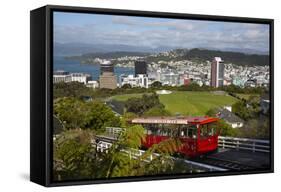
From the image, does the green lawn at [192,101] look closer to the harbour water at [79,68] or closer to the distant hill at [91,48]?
the harbour water at [79,68]

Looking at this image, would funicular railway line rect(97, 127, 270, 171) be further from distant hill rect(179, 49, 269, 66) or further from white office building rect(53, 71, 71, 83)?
white office building rect(53, 71, 71, 83)

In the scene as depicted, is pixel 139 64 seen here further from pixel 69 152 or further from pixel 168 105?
pixel 69 152

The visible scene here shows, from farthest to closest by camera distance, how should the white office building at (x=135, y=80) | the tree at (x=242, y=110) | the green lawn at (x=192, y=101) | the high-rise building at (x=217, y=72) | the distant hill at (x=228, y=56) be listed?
the tree at (x=242, y=110)
the high-rise building at (x=217, y=72)
the distant hill at (x=228, y=56)
the green lawn at (x=192, y=101)
the white office building at (x=135, y=80)

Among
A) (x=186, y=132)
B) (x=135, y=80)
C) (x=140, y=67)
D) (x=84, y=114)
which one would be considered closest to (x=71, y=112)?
(x=84, y=114)

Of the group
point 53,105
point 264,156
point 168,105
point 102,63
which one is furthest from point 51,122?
point 264,156

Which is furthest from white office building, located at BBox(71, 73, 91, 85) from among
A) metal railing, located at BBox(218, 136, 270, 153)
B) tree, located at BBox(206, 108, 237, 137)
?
metal railing, located at BBox(218, 136, 270, 153)

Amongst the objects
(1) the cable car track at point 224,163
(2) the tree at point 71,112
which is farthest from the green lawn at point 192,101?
(2) the tree at point 71,112

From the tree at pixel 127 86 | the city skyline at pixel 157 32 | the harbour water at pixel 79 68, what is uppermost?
the city skyline at pixel 157 32

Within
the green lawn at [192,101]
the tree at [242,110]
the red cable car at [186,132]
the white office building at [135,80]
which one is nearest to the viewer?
the white office building at [135,80]
